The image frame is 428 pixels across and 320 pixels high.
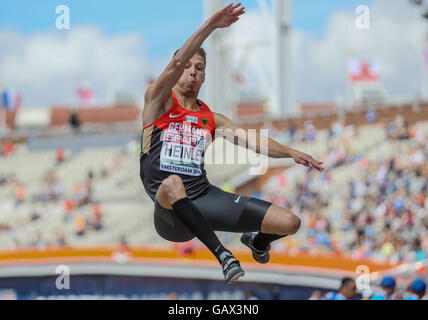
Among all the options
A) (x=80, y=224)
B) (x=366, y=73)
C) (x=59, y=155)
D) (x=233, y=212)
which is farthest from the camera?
(x=366, y=73)

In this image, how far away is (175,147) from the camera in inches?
198

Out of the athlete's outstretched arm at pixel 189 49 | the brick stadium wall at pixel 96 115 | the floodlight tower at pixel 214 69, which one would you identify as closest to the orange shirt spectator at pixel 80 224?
the floodlight tower at pixel 214 69

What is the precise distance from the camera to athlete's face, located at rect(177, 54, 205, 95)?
5.06m

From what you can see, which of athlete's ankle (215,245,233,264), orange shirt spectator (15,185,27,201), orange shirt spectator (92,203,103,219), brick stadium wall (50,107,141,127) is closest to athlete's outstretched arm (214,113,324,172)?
athlete's ankle (215,245,233,264)

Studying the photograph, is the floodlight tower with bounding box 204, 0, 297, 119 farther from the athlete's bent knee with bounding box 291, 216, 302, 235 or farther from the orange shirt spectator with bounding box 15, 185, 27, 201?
the athlete's bent knee with bounding box 291, 216, 302, 235

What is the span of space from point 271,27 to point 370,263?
18441 millimetres

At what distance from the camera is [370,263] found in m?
13.0

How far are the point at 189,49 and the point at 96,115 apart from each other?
4838 cm

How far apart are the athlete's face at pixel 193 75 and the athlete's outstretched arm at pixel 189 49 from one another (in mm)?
244

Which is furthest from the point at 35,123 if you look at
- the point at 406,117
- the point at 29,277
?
the point at 29,277

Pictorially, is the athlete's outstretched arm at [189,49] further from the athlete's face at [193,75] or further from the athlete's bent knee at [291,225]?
the athlete's bent knee at [291,225]

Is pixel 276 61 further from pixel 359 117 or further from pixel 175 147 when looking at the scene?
pixel 175 147

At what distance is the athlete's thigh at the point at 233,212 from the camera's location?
5188 mm

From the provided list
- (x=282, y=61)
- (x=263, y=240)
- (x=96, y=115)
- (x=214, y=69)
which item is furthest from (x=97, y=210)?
(x=96, y=115)
